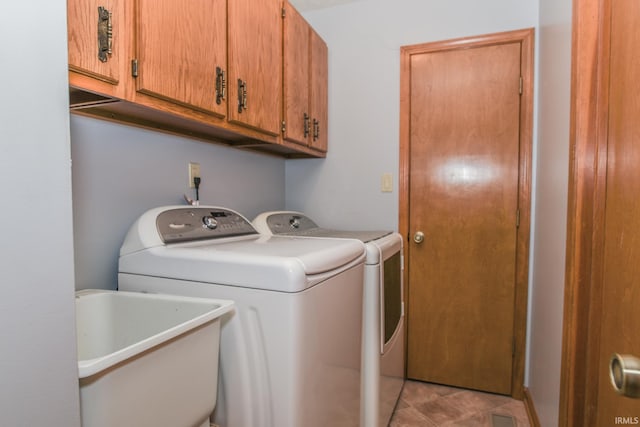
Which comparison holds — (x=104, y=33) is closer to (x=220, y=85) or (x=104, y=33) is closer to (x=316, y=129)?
(x=220, y=85)

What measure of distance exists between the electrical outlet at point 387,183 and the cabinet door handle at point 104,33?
5.59ft

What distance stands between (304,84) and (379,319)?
4.44ft

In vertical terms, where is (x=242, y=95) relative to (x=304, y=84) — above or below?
below

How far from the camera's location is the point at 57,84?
59cm

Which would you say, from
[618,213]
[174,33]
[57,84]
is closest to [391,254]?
[618,213]

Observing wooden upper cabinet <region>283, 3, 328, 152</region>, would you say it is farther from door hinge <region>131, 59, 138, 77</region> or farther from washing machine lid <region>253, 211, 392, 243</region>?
door hinge <region>131, 59, 138, 77</region>

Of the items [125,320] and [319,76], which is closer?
[125,320]

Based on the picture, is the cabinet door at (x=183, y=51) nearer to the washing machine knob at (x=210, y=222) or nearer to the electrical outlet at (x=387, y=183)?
the washing machine knob at (x=210, y=222)

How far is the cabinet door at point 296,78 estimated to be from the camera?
184 cm

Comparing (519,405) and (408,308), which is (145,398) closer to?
(408,308)

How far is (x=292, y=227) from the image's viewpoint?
2.07 m

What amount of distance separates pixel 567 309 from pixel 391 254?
2.46 ft

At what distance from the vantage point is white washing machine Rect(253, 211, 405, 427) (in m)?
1.49

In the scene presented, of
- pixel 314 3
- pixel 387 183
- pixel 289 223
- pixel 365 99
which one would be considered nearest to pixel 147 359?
pixel 289 223
